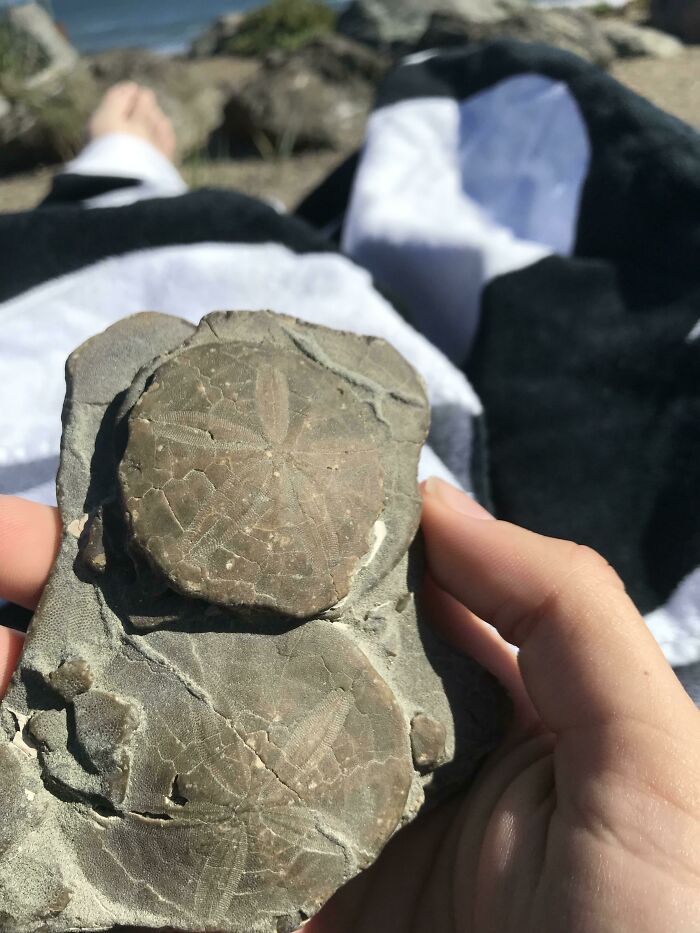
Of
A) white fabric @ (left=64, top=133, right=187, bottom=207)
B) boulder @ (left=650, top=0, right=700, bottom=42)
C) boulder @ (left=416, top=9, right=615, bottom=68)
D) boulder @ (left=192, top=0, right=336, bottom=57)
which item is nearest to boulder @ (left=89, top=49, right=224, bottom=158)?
white fabric @ (left=64, top=133, right=187, bottom=207)

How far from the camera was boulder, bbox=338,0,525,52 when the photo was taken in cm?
723

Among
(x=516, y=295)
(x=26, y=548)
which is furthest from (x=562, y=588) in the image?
(x=516, y=295)

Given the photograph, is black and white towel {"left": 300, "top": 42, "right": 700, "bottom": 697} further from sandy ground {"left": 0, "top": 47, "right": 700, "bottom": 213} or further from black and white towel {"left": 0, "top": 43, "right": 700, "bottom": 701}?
sandy ground {"left": 0, "top": 47, "right": 700, "bottom": 213}

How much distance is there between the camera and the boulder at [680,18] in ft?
21.6

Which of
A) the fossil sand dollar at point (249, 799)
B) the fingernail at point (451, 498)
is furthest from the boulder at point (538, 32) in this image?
the fossil sand dollar at point (249, 799)

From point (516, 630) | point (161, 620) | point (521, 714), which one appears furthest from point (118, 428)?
point (521, 714)

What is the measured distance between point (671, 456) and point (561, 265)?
73 centimetres

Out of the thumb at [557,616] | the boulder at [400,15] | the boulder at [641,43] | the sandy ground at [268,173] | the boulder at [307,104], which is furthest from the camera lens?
the boulder at [400,15]

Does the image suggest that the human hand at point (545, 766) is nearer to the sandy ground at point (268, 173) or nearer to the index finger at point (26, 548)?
the index finger at point (26, 548)

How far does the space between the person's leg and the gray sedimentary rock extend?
1.66 meters

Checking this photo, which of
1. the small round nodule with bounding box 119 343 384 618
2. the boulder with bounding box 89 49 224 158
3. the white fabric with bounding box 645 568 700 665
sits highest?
the small round nodule with bounding box 119 343 384 618

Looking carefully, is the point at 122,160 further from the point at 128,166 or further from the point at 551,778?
the point at 551,778

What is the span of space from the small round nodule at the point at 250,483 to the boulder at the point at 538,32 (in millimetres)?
4802

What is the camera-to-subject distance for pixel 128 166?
10.2 feet
